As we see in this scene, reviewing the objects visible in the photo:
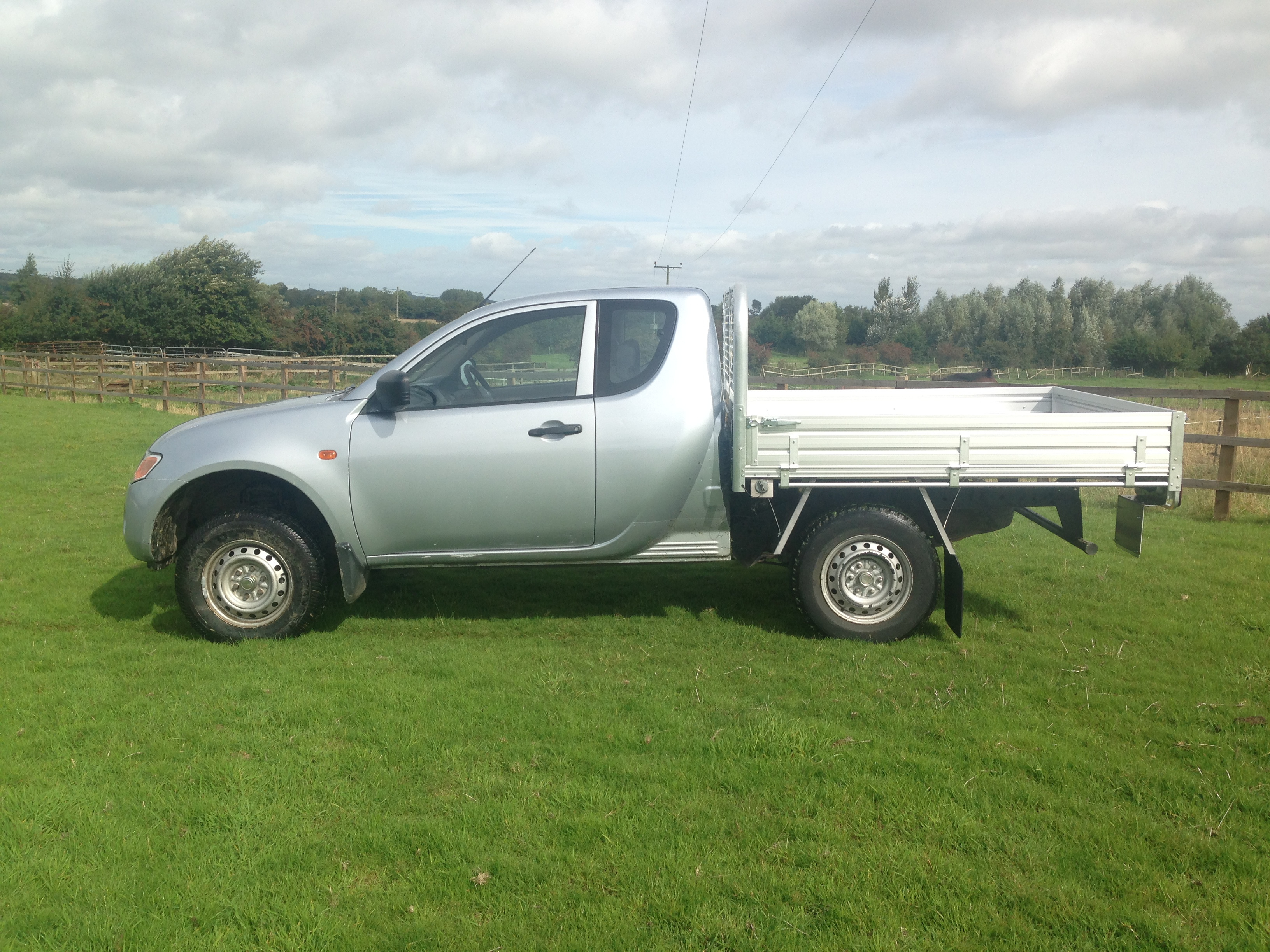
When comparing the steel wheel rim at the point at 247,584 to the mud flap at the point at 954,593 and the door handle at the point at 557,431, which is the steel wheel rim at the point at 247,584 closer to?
the door handle at the point at 557,431

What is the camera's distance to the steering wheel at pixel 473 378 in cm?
580

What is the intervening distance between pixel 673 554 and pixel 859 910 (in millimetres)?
3019

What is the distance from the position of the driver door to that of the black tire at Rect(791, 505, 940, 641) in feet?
4.28

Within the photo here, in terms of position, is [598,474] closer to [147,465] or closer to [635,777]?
[635,777]

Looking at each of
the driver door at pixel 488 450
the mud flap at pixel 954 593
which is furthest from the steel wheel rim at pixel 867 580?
the driver door at pixel 488 450

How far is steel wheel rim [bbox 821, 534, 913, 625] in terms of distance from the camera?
18.6 ft

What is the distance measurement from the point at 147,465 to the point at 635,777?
3.69 m

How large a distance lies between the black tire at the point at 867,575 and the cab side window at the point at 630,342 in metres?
1.35

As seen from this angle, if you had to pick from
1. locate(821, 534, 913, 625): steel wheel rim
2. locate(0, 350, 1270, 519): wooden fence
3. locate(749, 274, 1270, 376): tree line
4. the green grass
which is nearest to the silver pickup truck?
locate(821, 534, 913, 625): steel wheel rim

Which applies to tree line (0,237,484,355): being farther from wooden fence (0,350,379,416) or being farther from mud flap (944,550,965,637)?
mud flap (944,550,965,637)

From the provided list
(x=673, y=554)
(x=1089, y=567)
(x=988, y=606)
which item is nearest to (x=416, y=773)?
(x=673, y=554)

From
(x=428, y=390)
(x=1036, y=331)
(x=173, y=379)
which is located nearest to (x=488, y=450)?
(x=428, y=390)

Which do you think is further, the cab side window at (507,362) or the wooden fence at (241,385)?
the wooden fence at (241,385)

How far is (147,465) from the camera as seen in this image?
5.86 meters
